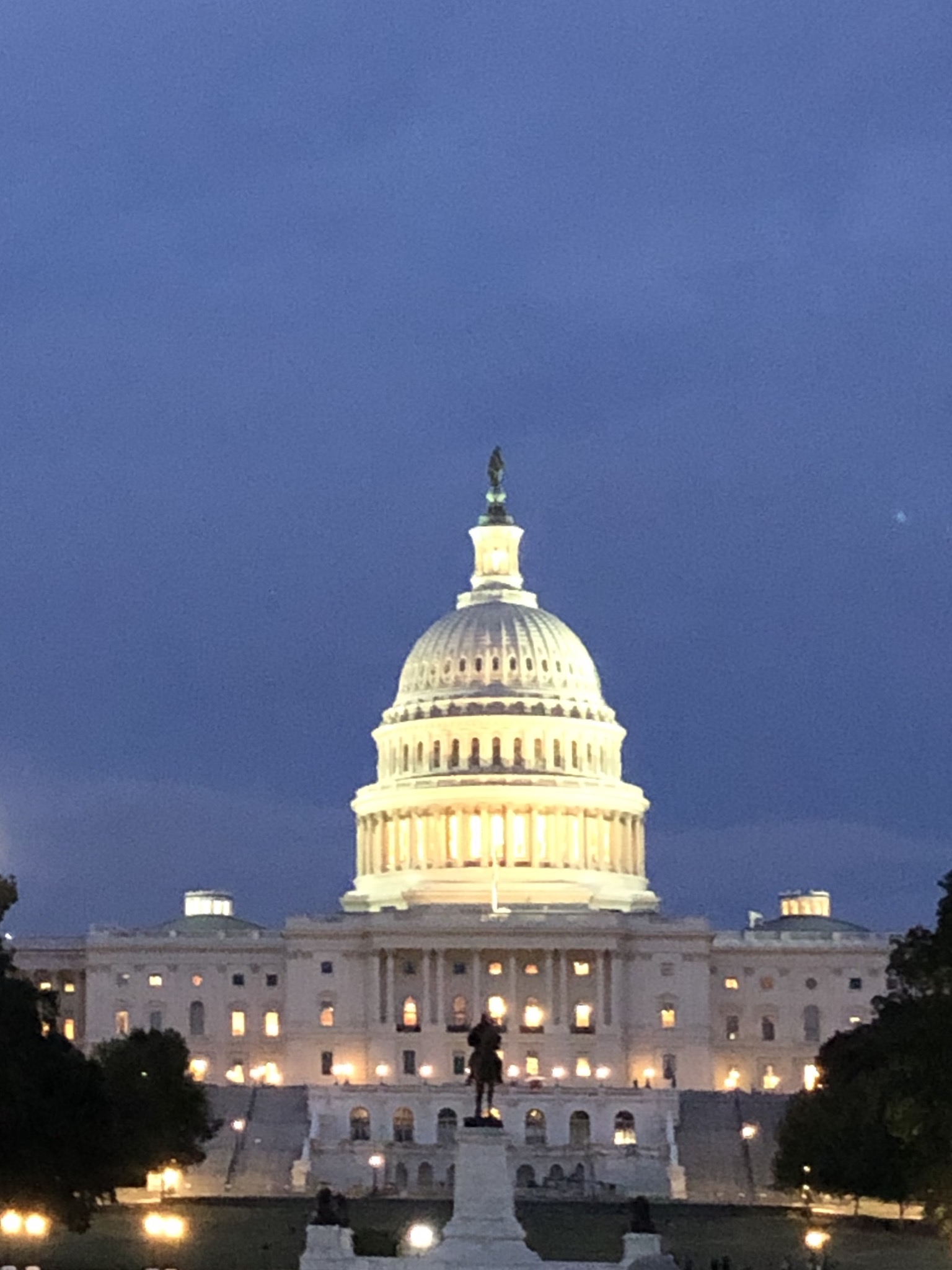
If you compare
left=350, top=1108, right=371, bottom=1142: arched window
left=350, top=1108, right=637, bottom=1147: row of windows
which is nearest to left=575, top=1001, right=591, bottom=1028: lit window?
left=350, top=1108, right=637, bottom=1147: row of windows

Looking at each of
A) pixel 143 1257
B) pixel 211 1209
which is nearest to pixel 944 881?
pixel 143 1257

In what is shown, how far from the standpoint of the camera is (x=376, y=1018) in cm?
18888

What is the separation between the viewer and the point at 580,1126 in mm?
168625

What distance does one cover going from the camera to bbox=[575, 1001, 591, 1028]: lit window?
18862cm

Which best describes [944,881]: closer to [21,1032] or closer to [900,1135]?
[900,1135]

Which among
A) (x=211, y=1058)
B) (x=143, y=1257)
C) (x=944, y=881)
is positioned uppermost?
(x=211, y=1058)

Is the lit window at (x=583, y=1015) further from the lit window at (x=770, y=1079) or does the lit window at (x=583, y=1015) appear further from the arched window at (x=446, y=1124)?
the arched window at (x=446, y=1124)

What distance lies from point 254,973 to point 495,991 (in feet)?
45.1

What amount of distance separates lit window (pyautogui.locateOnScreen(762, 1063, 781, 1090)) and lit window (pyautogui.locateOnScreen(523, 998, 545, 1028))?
1252 centimetres

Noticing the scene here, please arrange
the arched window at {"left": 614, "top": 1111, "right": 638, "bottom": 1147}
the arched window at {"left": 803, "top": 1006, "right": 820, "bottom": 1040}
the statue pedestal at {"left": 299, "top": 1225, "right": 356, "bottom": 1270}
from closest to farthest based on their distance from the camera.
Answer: the statue pedestal at {"left": 299, "top": 1225, "right": 356, "bottom": 1270}, the arched window at {"left": 614, "top": 1111, "right": 638, "bottom": 1147}, the arched window at {"left": 803, "top": 1006, "right": 820, "bottom": 1040}

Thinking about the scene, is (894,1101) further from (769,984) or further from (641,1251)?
(769,984)

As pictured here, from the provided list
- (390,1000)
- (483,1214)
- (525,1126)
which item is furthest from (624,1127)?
(483,1214)

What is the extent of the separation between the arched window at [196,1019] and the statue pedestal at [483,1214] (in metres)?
111

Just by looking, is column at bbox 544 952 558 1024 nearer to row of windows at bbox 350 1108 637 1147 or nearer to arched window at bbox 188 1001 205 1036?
row of windows at bbox 350 1108 637 1147
